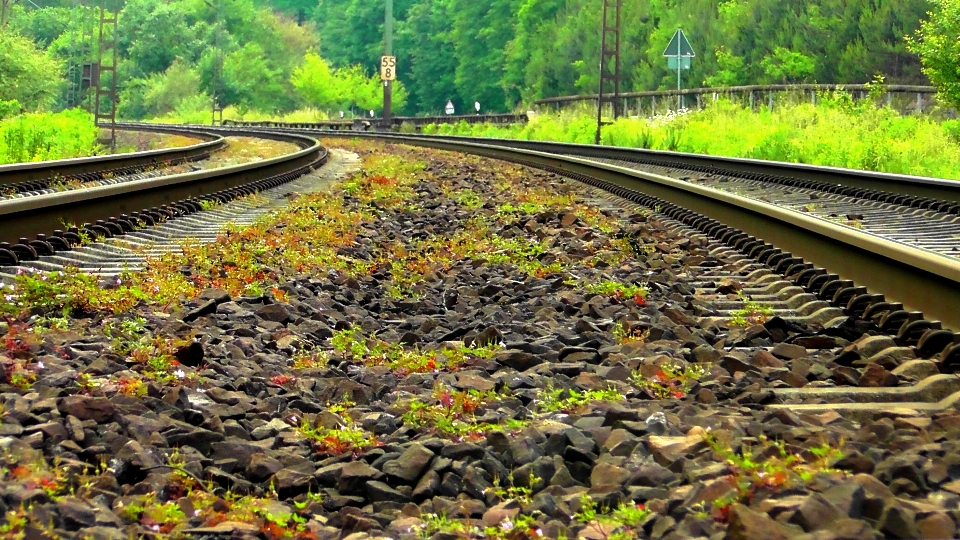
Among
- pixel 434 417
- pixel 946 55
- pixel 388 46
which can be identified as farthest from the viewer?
pixel 388 46

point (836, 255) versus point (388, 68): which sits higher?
point (388, 68)

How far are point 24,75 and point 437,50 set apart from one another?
1868 inches

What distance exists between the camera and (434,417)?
165 inches

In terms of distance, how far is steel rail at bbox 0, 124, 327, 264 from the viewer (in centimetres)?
725

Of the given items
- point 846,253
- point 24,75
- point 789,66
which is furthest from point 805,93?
point 24,75

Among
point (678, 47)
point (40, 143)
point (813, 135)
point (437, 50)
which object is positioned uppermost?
point (437, 50)

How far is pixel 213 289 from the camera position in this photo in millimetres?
6305

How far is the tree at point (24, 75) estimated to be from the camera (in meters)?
52.8

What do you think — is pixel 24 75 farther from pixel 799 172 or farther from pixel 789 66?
pixel 799 172

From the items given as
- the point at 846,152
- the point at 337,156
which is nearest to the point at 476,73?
the point at 337,156

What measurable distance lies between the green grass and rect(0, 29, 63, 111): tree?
88.5ft

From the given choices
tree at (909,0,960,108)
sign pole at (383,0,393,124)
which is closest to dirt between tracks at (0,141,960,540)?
tree at (909,0,960,108)

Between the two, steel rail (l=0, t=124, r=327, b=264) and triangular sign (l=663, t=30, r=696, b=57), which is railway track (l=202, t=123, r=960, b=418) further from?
triangular sign (l=663, t=30, r=696, b=57)

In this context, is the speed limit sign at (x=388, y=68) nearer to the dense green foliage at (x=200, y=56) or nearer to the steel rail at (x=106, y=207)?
the dense green foliage at (x=200, y=56)
